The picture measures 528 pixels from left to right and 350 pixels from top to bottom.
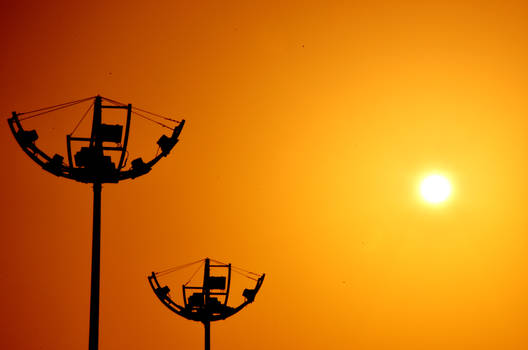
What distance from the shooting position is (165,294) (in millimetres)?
21219

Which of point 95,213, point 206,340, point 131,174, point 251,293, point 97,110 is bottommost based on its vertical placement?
point 206,340

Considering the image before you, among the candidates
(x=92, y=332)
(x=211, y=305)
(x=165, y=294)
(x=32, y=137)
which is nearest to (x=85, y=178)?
(x=32, y=137)

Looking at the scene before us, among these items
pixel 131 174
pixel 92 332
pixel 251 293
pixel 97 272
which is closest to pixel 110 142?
pixel 131 174

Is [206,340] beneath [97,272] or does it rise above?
beneath

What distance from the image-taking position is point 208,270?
23.7 metres

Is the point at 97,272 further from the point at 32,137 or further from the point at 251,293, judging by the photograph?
the point at 251,293

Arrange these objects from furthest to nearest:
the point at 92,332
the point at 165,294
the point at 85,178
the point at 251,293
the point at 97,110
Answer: the point at 251,293, the point at 165,294, the point at 97,110, the point at 85,178, the point at 92,332

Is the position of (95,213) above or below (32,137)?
below

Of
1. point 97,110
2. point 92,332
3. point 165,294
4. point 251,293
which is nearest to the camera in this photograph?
point 92,332

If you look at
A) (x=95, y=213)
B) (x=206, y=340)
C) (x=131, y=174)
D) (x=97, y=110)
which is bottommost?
(x=206, y=340)

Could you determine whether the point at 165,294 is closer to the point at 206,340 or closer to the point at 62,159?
the point at 206,340

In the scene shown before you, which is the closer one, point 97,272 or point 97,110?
point 97,272

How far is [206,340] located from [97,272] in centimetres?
1040

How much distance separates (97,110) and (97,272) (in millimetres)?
3738
